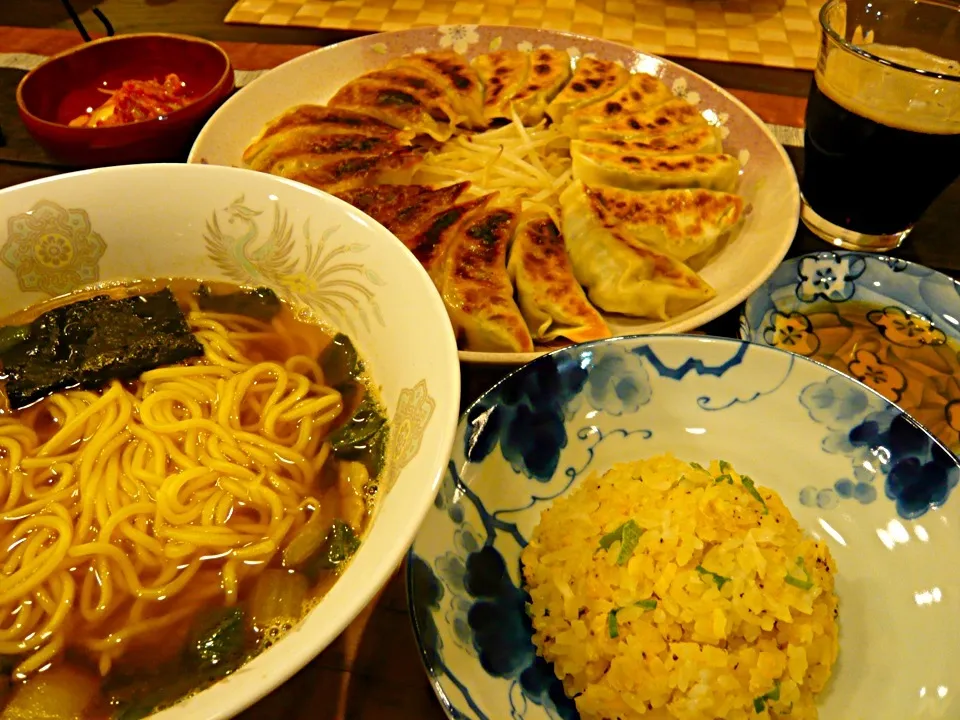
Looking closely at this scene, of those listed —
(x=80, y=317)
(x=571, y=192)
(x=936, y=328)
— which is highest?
(x=80, y=317)

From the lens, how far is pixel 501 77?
9.10 ft

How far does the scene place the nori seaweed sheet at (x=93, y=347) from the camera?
4.65ft

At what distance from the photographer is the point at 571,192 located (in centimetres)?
223

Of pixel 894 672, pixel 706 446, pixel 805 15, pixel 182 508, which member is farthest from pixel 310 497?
pixel 805 15

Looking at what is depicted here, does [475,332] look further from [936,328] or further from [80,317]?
[936,328]

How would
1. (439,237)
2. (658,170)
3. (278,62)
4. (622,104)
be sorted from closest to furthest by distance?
(439,237) < (658,170) < (622,104) < (278,62)

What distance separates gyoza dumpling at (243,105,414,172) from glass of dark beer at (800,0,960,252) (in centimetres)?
143

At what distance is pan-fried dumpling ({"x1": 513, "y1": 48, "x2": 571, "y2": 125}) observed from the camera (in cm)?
269

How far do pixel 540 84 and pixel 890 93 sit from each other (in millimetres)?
1266

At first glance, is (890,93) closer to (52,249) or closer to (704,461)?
(704,461)

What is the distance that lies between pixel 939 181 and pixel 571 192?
1.12 meters

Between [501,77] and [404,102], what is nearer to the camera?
[404,102]

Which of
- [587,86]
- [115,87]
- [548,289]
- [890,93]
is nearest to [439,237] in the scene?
[548,289]

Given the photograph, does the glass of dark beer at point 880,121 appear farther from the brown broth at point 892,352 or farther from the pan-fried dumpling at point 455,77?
the pan-fried dumpling at point 455,77
